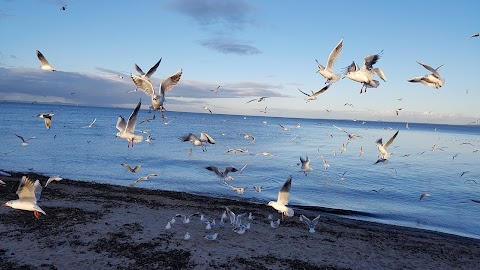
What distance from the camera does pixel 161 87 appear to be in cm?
1030

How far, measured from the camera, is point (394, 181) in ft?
106

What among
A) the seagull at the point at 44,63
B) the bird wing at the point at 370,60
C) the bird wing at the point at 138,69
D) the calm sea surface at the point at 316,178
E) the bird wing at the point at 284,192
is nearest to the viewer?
the bird wing at the point at 370,60

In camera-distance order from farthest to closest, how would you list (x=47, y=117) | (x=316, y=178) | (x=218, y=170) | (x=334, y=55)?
(x=316, y=178)
(x=47, y=117)
(x=218, y=170)
(x=334, y=55)

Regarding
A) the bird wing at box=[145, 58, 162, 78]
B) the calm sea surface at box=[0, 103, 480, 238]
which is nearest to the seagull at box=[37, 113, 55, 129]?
the calm sea surface at box=[0, 103, 480, 238]

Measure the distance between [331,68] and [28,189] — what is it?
8980mm

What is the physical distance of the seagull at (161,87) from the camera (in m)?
10.1

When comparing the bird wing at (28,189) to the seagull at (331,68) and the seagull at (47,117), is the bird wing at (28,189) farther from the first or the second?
the seagull at (331,68)

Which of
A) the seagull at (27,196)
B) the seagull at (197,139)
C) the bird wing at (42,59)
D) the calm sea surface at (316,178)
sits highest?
the bird wing at (42,59)

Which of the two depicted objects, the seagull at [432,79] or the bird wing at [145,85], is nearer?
the seagull at [432,79]

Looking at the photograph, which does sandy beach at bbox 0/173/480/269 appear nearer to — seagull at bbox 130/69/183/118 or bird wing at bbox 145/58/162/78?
seagull at bbox 130/69/183/118

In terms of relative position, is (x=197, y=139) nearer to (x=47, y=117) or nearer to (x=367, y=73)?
(x=367, y=73)

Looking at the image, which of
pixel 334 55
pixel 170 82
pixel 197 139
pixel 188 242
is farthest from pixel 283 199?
pixel 170 82

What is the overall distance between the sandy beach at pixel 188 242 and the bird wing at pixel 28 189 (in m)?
1.49

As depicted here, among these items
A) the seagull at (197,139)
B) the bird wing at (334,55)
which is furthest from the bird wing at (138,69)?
the bird wing at (334,55)
